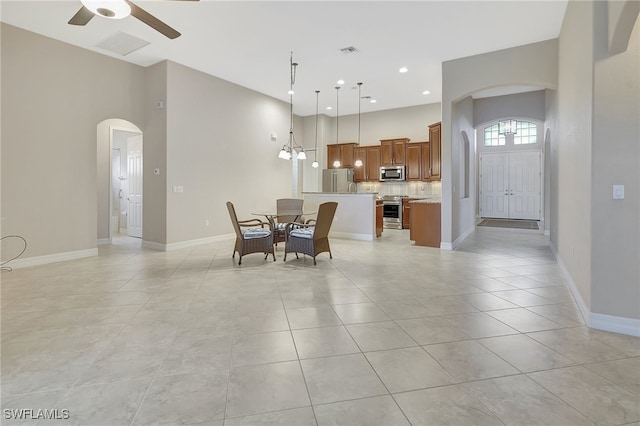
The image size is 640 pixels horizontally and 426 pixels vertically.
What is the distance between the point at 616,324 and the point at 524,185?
1034 centimetres

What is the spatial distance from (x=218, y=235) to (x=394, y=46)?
16.8 feet

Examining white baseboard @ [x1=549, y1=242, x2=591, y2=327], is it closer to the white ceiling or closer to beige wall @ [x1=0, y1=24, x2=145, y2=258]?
the white ceiling

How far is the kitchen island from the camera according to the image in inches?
291

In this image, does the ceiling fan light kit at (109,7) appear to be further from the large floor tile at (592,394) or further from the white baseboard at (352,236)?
the white baseboard at (352,236)

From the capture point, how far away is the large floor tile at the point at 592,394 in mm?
1654

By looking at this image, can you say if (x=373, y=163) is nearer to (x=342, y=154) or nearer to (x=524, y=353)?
(x=342, y=154)

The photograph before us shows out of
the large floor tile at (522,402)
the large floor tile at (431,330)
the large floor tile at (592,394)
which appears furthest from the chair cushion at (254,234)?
the large floor tile at (592,394)

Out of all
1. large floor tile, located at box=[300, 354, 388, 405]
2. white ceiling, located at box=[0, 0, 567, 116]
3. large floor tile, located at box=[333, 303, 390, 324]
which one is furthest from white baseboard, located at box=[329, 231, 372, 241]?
large floor tile, located at box=[300, 354, 388, 405]

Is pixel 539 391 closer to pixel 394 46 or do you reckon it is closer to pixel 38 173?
pixel 394 46

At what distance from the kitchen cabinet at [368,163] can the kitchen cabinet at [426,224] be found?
322cm

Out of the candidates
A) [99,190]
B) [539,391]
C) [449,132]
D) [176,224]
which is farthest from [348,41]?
[99,190]

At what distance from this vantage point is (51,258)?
521cm

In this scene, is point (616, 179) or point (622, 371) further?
point (616, 179)

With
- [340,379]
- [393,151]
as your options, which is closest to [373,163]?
[393,151]
